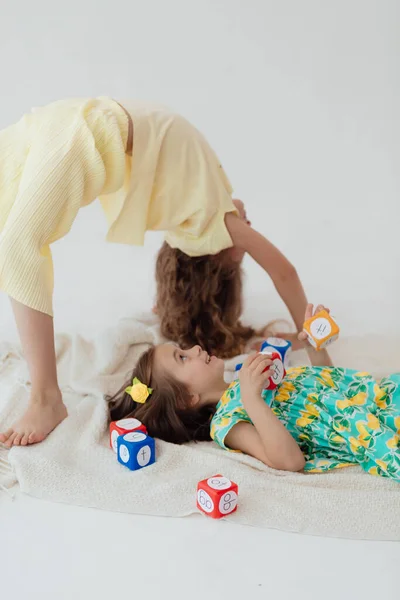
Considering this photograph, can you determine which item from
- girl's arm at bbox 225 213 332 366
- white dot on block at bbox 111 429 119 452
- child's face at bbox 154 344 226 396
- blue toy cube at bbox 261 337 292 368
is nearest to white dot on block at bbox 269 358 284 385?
child's face at bbox 154 344 226 396

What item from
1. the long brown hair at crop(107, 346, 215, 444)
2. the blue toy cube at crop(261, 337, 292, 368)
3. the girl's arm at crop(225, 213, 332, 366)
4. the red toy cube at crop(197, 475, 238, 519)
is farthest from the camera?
the girl's arm at crop(225, 213, 332, 366)

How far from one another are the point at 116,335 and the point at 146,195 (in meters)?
0.46

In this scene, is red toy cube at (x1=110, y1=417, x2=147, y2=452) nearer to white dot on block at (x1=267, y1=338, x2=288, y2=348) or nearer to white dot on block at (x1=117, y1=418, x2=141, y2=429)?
white dot on block at (x1=117, y1=418, x2=141, y2=429)

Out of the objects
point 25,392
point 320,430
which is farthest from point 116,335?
point 320,430

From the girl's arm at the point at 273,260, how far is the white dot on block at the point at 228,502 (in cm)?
85

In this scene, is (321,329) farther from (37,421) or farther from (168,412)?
(37,421)

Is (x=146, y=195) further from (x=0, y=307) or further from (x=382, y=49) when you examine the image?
(x=382, y=49)

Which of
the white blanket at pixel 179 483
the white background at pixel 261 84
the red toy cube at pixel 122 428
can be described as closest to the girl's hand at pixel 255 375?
the white blanket at pixel 179 483

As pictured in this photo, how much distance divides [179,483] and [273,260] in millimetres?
870

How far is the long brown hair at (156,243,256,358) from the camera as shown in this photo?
7.67 ft

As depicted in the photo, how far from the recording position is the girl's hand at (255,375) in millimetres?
1625

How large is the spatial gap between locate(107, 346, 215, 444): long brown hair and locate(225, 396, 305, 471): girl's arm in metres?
0.20

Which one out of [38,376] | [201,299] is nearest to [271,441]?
[38,376]

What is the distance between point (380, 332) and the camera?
95.3 inches
